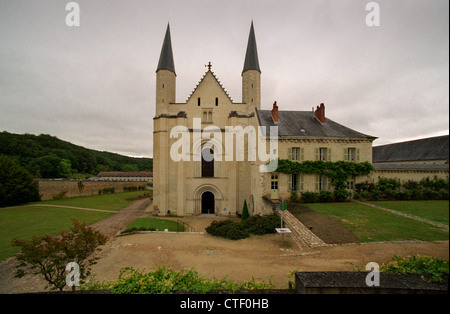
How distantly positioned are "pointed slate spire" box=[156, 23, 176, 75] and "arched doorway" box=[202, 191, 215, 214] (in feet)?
54.7

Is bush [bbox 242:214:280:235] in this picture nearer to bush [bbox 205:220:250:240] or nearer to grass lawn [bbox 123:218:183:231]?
bush [bbox 205:220:250:240]

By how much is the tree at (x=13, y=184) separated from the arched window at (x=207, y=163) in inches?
1106

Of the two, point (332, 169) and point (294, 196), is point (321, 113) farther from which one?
point (294, 196)

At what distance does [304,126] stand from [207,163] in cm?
1215

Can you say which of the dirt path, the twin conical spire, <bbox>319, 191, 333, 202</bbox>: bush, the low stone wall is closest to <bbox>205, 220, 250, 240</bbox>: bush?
the dirt path

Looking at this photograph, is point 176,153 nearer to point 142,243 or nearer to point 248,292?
point 142,243

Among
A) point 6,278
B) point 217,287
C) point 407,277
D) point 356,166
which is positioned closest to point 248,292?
point 217,287

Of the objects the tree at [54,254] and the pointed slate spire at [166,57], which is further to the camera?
the pointed slate spire at [166,57]

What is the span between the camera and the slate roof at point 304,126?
1724 centimetres

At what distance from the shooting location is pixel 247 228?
12.6 meters

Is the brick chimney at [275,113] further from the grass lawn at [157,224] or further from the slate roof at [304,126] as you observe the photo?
the grass lawn at [157,224]

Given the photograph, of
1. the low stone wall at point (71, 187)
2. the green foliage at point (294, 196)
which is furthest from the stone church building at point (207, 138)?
the low stone wall at point (71, 187)

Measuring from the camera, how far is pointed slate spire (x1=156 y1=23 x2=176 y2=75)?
21.4m

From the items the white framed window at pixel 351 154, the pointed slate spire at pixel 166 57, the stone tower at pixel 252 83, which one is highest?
the pointed slate spire at pixel 166 57
